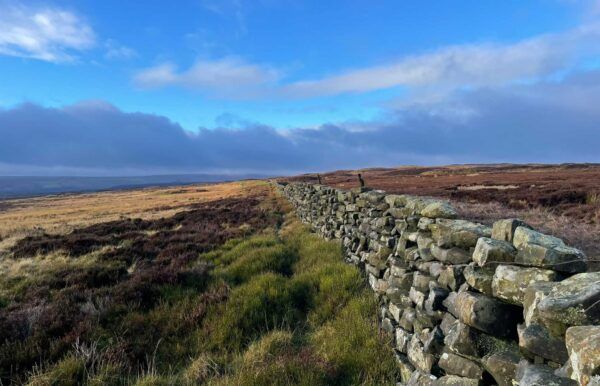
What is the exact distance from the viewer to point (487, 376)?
3.27 metres

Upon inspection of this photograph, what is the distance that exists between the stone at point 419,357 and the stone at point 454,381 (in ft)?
0.96

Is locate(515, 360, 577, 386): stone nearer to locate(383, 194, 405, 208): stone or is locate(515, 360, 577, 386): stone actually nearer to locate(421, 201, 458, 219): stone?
locate(421, 201, 458, 219): stone

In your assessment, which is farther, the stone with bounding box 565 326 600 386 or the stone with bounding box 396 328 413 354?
the stone with bounding box 396 328 413 354

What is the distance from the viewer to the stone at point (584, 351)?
209 cm

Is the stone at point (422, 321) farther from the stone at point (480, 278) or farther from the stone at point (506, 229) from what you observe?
the stone at point (506, 229)

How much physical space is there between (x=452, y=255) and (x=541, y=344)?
1.81m

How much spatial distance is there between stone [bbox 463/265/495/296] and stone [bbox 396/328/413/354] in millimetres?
1664

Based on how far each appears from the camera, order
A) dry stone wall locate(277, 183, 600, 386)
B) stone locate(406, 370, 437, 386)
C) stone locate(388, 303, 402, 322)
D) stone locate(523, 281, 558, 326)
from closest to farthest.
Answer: dry stone wall locate(277, 183, 600, 386), stone locate(523, 281, 558, 326), stone locate(406, 370, 437, 386), stone locate(388, 303, 402, 322)

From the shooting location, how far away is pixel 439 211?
5.34 m

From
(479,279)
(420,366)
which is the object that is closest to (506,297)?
(479,279)

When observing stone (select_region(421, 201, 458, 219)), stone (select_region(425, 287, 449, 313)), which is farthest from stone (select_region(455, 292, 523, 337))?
stone (select_region(421, 201, 458, 219))

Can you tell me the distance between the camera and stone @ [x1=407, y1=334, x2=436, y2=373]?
4.18m

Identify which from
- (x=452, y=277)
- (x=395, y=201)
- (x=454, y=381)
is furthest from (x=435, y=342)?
(x=395, y=201)

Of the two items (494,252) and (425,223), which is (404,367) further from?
(494,252)
